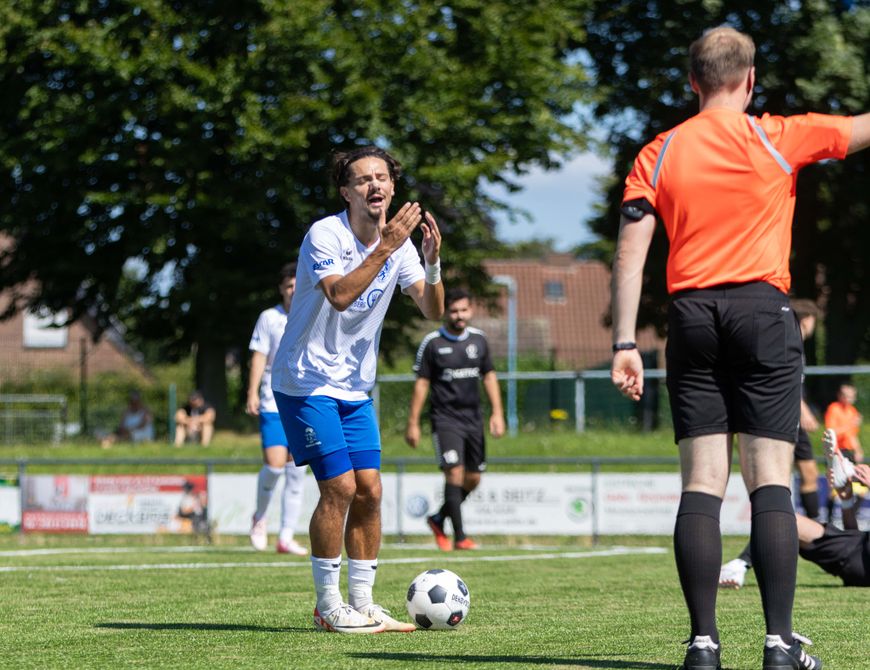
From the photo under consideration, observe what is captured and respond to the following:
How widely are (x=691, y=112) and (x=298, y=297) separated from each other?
25.9 m

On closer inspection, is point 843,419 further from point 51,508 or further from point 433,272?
point 433,272

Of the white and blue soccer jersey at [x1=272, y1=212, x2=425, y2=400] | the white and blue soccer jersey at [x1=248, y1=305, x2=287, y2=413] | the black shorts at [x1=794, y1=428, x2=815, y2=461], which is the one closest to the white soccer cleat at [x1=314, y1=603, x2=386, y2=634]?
the white and blue soccer jersey at [x1=272, y1=212, x2=425, y2=400]

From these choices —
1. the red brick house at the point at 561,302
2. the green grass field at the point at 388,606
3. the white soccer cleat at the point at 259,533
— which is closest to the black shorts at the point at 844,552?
the green grass field at the point at 388,606

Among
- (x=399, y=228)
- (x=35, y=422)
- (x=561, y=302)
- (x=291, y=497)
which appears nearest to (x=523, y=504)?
(x=291, y=497)

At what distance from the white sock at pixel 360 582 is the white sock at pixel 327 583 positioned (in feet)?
0.37

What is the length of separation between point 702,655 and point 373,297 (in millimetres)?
2486

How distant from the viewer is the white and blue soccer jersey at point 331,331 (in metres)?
6.54

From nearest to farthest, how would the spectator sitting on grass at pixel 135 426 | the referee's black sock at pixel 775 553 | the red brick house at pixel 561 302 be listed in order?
the referee's black sock at pixel 775 553, the spectator sitting on grass at pixel 135 426, the red brick house at pixel 561 302

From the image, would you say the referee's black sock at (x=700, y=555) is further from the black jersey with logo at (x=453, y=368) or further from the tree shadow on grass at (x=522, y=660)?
the black jersey with logo at (x=453, y=368)

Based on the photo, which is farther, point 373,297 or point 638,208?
point 373,297

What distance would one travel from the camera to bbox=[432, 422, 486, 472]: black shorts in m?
14.0

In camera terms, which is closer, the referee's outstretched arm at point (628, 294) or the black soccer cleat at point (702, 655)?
the black soccer cleat at point (702, 655)

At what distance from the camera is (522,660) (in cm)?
541

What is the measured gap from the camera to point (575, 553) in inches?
545
